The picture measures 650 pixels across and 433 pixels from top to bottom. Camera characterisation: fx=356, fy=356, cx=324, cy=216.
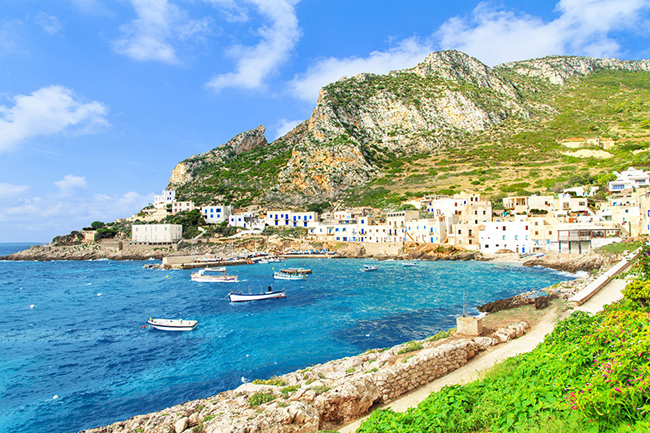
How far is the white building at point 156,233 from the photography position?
255 ft

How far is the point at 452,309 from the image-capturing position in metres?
23.0

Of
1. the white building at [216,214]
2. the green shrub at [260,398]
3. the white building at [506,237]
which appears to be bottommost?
the green shrub at [260,398]

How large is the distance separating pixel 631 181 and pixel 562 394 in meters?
69.4

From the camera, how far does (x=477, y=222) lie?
190 feet

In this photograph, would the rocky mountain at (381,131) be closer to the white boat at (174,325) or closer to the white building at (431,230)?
the white building at (431,230)

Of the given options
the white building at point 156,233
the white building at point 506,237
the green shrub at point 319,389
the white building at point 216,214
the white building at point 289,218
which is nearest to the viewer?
the green shrub at point 319,389

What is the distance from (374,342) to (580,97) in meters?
141

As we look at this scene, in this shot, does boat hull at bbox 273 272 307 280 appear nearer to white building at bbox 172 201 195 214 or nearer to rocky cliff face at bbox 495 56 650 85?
white building at bbox 172 201 195 214

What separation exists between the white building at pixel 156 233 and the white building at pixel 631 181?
82549mm

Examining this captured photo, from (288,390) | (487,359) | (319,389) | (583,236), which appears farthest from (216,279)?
(583,236)

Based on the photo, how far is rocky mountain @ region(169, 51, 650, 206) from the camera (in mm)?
99438

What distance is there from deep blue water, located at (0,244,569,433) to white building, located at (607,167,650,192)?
31054mm

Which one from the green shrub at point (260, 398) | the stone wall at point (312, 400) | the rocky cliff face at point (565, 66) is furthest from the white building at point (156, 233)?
the rocky cliff face at point (565, 66)

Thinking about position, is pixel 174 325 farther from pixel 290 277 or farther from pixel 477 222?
pixel 477 222
